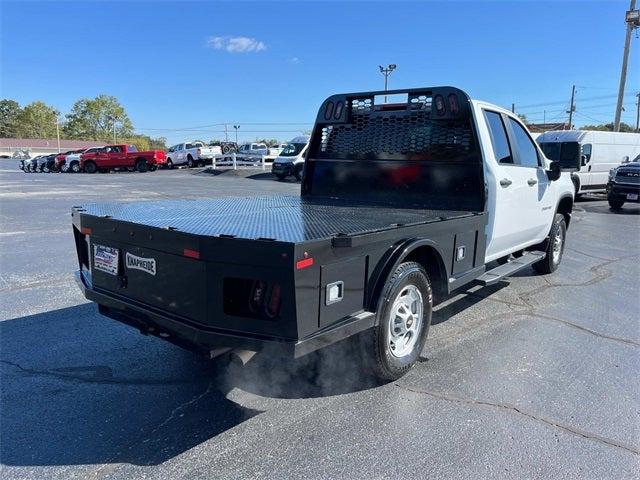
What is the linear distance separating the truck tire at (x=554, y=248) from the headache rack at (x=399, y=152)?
2651 mm

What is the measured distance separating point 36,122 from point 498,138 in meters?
123

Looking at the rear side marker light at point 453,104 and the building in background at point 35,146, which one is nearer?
the rear side marker light at point 453,104

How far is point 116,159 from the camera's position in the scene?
3612 centimetres

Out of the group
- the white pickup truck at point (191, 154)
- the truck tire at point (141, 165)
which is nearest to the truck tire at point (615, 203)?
the white pickup truck at point (191, 154)

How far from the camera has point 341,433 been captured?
3.03m

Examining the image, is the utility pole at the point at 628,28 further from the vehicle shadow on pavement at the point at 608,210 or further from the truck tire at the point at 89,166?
the truck tire at the point at 89,166

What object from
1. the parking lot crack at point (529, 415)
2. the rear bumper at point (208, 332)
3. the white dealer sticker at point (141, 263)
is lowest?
the parking lot crack at point (529, 415)

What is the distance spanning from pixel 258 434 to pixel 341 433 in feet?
1.67

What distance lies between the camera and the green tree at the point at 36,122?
107312 millimetres

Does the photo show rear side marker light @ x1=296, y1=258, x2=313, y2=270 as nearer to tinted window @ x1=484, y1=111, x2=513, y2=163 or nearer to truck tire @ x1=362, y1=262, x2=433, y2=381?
truck tire @ x1=362, y1=262, x2=433, y2=381

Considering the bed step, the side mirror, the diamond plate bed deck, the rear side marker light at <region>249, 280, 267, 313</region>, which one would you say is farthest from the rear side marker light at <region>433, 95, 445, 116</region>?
the rear side marker light at <region>249, 280, 267, 313</region>

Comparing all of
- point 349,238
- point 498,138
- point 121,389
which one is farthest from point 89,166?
point 349,238

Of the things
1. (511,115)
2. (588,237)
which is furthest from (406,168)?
(588,237)

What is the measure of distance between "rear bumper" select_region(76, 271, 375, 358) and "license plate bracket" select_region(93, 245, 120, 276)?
177 mm
